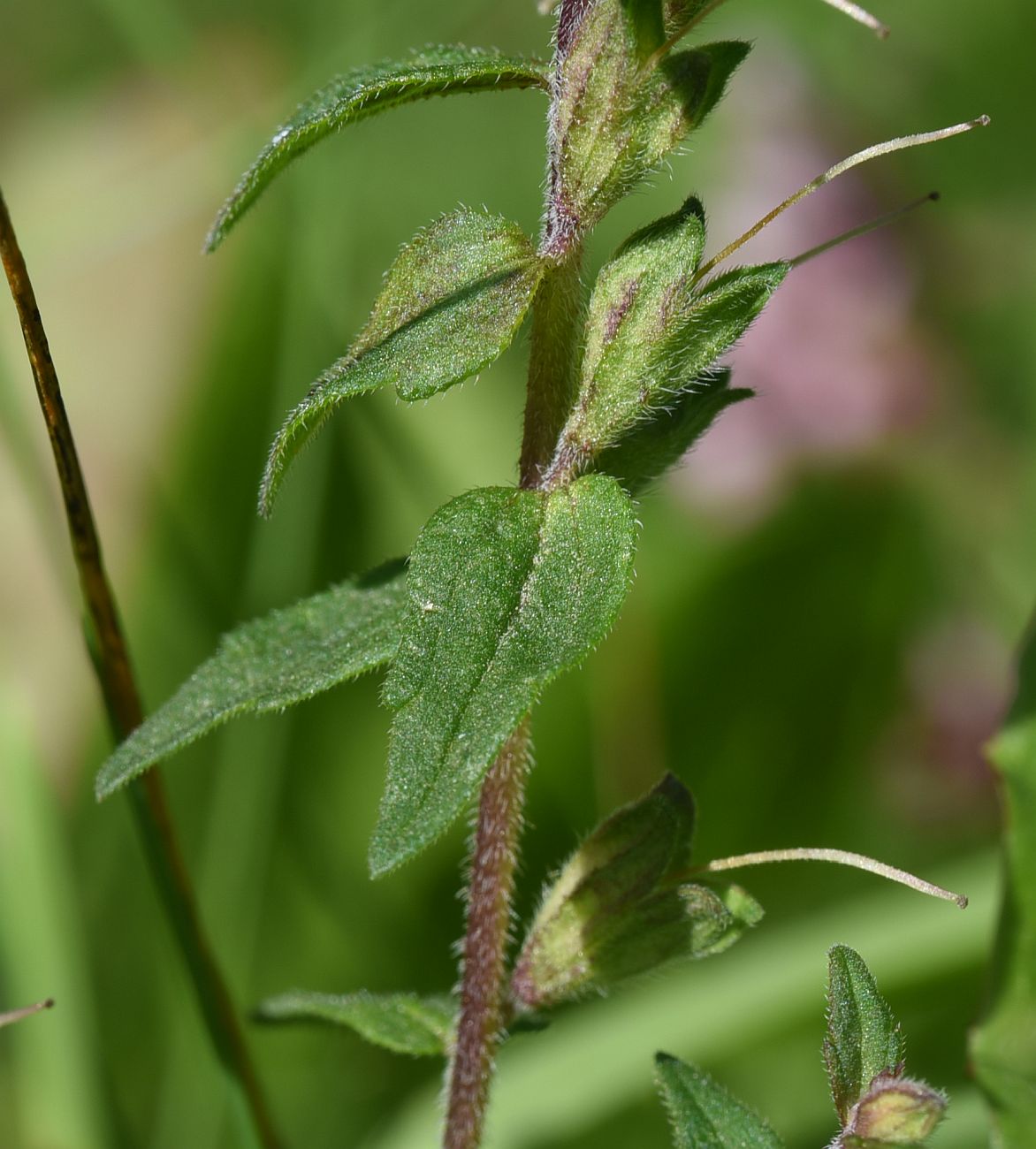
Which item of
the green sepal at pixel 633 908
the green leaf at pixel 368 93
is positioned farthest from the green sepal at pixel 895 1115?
the green leaf at pixel 368 93

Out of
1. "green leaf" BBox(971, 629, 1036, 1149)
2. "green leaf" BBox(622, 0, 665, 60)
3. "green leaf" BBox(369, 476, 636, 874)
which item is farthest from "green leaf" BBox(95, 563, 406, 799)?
"green leaf" BBox(971, 629, 1036, 1149)

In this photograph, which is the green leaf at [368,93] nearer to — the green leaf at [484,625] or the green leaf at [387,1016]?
the green leaf at [484,625]

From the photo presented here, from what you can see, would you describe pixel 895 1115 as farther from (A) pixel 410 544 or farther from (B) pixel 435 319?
(A) pixel 410 544

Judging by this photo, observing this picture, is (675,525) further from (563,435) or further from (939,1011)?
(563,435)

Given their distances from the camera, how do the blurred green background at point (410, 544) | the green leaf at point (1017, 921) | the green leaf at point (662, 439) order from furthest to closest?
the blurred green background at point (410, 544) < the green leaf at point (1017, 921) < the green leaf at point (662, 439)

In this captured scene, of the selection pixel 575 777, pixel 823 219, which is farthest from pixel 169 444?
pixel 823 219

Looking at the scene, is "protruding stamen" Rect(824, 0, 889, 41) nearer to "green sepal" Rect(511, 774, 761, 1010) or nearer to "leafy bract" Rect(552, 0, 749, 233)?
"leafy bract" Rect(552, 0, 749, 233)

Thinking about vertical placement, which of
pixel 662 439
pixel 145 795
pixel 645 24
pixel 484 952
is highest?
pixel 645 24

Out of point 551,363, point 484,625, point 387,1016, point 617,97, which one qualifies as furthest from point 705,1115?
point 617,97
